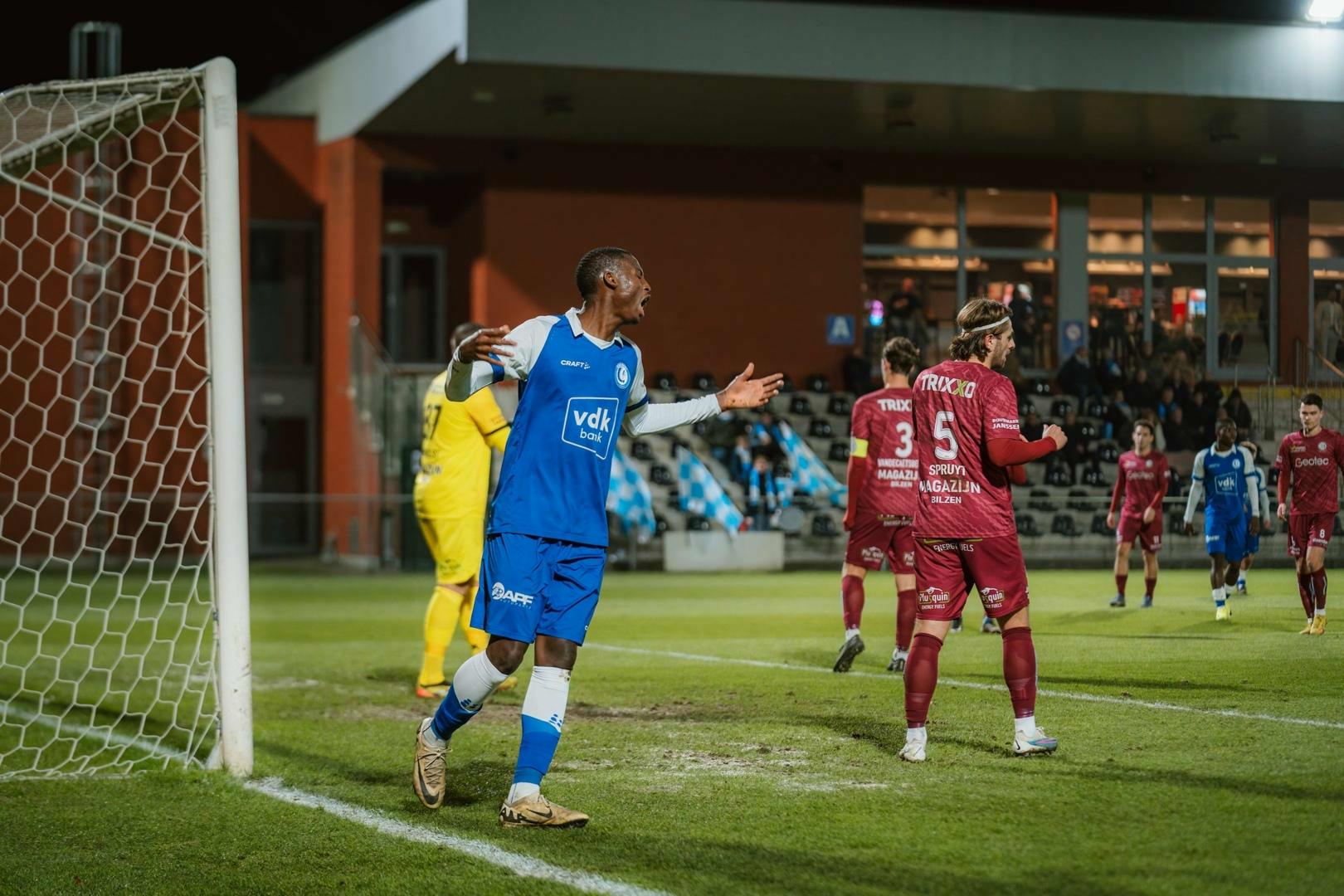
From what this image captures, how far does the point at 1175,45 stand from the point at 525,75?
958cm

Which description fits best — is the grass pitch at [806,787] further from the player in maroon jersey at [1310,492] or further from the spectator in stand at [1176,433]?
the spectator in stand at [1176,433]

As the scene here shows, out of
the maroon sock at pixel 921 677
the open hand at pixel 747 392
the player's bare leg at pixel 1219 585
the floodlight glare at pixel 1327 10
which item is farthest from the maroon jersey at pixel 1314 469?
the open hand at pixel 747 392

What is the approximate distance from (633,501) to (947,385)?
1622 cm

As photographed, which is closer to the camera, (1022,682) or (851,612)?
(1022,682)

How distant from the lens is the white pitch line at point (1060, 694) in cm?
674

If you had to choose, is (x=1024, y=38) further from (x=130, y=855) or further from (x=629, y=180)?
(x=130, y=855)

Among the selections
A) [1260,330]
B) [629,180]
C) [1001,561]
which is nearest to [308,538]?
[629,180]

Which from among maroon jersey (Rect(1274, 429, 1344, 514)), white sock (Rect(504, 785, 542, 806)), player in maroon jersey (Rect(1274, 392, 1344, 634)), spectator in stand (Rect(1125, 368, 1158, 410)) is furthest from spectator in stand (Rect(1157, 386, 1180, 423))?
white sock (Rect(504, 785, 542, 806))

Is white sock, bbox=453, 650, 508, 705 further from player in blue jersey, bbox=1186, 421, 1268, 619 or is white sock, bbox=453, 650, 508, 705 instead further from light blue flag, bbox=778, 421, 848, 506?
light blue flag, bbox=778, 421, 848, 506

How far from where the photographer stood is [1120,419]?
49.2ft

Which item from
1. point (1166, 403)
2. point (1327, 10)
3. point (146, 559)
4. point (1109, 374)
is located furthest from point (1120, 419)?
point (146, 559)

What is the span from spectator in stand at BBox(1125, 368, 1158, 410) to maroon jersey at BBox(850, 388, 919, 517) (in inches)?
220

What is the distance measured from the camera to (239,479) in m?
6.55

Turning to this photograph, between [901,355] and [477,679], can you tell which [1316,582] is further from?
[477,679]
